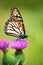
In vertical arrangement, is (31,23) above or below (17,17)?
below

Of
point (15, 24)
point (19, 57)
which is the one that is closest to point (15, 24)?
point (15, 24)

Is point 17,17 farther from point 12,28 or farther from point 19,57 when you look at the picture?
point 19,57

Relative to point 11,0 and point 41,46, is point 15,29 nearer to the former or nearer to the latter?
point 41,46

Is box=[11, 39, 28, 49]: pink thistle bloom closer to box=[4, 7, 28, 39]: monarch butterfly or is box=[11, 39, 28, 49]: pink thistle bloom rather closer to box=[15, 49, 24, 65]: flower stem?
box=[15, 49, 24, 65]: flower stem

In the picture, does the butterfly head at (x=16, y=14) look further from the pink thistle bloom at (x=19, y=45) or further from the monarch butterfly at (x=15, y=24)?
the pink thistle bloom at (x=19, y=45)

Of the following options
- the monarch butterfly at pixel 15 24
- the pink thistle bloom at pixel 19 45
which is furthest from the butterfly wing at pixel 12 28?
the pink thistle bloom at pixel 19 45

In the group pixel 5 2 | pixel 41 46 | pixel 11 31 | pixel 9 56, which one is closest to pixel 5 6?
pixel 5 2
